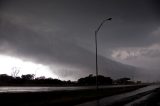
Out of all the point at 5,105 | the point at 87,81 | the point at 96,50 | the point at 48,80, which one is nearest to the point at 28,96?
the point at 5,105

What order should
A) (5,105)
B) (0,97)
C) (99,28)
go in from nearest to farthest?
(5,105), (0,97), (99,28)

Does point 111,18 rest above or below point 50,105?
above

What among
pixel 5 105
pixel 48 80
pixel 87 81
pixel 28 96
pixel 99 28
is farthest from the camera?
pixel 87 81

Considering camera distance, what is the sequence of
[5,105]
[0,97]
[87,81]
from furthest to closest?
[87,81] < [0,97] < [5,105]

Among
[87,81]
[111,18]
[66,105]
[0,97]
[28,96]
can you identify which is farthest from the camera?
[87,81]

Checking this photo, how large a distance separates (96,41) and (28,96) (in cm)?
1630

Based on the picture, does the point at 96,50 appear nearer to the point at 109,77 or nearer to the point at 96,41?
the point at 96,41

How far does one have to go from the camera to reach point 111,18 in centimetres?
3344

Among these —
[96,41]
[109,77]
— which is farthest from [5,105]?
[109,77]

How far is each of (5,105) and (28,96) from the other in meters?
7.08

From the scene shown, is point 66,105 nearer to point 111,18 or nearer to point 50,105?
point 50,105

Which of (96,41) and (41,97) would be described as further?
(96,41)

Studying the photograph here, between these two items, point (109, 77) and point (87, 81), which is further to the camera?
point (109, 77)

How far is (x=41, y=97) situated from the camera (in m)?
28.8
